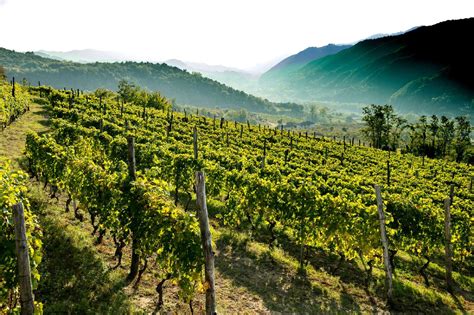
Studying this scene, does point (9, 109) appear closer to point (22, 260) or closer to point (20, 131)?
point (20, 131)

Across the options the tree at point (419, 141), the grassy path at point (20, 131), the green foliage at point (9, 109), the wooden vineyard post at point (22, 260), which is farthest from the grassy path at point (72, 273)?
the tree at point (419, 141)

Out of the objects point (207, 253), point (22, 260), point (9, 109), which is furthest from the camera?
point (9, 109)

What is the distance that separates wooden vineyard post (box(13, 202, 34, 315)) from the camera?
5.33 metres

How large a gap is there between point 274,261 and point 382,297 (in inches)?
166

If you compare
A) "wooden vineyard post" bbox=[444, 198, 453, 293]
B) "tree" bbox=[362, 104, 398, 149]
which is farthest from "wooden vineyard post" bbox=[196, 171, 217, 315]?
"tree" bbox=[362, 104, 398, 149]

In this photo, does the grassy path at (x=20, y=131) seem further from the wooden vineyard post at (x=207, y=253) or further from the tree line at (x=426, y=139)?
the tree line at (x=426, y=139)

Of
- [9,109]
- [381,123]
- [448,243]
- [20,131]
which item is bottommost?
[448,243]

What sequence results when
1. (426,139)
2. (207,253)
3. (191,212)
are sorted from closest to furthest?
(207,253), (191,212), (426,139)

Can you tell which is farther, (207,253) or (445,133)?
(445,133)

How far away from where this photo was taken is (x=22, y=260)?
540 centimetres

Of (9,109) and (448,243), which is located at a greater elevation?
(9,109)

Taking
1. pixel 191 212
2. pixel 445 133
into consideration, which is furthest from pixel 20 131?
pixel 445 133

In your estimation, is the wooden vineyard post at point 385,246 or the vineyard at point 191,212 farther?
the wooden vineyard post at point 385,246

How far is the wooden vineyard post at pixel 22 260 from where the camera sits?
533 centimetres
